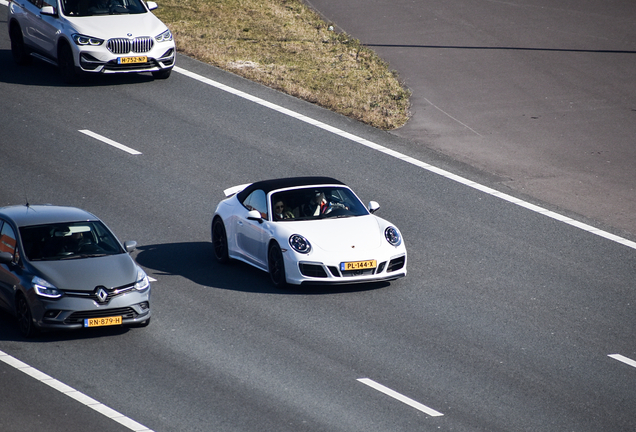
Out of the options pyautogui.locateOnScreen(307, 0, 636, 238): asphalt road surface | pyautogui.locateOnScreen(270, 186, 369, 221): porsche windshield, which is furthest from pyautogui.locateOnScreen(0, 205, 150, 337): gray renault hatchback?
pyautogui.locateOnScreen(307, 0, 636, 238): asphalt road surface

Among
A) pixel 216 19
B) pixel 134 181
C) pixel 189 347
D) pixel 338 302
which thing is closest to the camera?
pixel 189 347

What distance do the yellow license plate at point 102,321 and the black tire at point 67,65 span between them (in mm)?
12373

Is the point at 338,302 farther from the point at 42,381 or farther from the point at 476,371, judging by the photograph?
the point at 42,381

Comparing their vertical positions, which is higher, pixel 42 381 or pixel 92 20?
pixel 92 20

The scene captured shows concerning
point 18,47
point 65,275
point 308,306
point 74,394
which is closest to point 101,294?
point 65,275

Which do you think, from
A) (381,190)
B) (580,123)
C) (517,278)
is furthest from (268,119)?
(517,278)

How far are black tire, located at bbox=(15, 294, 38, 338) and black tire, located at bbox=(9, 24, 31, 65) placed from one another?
550 inches

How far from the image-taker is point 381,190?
19.2 m

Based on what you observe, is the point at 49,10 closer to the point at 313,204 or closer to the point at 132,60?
the point at 132,60

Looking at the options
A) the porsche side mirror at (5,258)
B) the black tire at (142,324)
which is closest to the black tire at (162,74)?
the porsche side mirror at (5,258)

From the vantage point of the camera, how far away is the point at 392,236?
14648mm

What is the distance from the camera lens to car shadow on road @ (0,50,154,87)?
959 inches

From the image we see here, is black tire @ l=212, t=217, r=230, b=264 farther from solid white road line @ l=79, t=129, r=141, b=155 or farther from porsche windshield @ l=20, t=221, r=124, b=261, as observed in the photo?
solid white road line @ l=79, t=129, r=141, b=155

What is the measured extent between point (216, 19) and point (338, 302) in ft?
57.8
